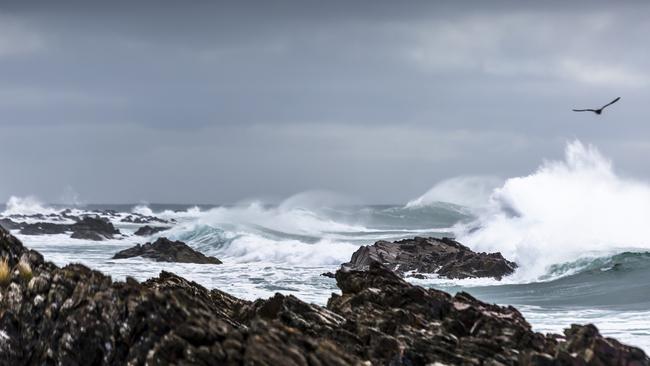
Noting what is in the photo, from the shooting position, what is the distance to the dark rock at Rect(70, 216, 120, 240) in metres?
74.4

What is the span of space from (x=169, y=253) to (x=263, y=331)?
40.4 m

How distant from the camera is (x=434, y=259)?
43031 mm

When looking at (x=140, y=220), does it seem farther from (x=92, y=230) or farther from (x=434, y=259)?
(x=434, y=259)

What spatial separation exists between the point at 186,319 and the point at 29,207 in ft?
475

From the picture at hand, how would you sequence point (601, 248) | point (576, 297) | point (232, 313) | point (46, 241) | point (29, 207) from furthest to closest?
point (29, 207), point (46, 241), point (601, 248), point (576, 297), point (232, 313)

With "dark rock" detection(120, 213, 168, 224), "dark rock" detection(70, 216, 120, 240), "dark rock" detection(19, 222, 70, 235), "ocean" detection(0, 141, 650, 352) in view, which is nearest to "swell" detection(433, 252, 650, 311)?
"ocean" detection(0, 141, 650, 352)

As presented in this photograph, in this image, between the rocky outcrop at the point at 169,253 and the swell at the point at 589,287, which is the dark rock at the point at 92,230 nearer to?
the rocky outcrop at the point at 169,253

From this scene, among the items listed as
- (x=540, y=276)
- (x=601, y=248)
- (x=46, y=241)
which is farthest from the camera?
(x=46, y=241)

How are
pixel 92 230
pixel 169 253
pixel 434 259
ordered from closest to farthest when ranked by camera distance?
1. pixel 434 259
2. pixel 169 253
3. pixel 92 230

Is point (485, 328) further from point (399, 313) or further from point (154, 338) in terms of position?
point (154, 338)

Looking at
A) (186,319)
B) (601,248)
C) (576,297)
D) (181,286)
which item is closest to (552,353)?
(186,319)

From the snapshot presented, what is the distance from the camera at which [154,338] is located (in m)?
11.4

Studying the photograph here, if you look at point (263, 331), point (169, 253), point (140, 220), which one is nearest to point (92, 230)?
point (169, 253)

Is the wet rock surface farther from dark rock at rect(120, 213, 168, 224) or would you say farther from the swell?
dark rock at rect(120, 213, 168, 224)
